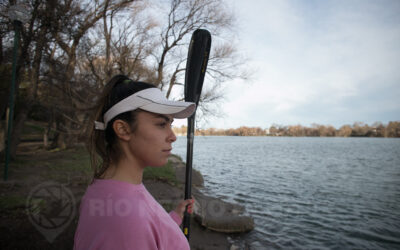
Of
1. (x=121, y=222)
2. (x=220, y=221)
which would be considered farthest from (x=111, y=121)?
(x=220, y=221)

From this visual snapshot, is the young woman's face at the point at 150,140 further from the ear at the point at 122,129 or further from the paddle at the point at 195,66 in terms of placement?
the paddle at the point at 195,66

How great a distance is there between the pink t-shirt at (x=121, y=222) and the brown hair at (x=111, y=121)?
193 millimetres

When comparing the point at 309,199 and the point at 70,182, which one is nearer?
the point at 70,182

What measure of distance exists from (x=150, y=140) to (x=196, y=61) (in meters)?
1.73

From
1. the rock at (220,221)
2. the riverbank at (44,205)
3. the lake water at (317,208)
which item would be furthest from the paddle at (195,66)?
the lake water at (317,208)

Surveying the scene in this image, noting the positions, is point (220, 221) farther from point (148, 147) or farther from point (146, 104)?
point (146, 104)

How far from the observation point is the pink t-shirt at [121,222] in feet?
2.90

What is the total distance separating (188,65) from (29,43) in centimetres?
748

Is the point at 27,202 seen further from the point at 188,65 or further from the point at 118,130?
the point at 118,130

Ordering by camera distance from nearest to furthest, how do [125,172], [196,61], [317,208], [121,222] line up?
[121,222]
[125,172]
[196,61]
[317,208]

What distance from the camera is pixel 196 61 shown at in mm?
2719

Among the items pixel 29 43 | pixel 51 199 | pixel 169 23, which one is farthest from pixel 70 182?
pixel 169 23

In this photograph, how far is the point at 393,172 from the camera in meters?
18.0

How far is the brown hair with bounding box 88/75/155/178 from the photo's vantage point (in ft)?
3.97
